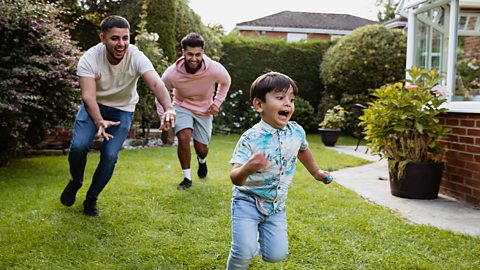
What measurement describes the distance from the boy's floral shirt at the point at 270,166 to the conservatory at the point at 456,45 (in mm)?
3705

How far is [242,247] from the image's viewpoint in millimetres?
2721

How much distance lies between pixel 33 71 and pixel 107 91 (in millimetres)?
2381

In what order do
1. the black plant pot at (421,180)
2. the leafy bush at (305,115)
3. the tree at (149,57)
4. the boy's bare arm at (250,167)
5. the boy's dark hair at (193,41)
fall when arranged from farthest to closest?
the leafy bush at (305,115)
the tree at (149,57)
the black plant pot at (421,180)
the boy's dark hair at (193,41)
the boy's bare arm at (250,167)

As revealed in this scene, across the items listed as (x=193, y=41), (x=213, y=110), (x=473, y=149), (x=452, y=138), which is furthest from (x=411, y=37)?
(x=193, y=41)

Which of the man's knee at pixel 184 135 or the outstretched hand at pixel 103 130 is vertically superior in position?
the outstretched hand at pixel 103 130

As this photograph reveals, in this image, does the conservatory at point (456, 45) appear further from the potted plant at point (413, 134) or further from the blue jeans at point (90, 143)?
the blue jeans at point (90, 143)

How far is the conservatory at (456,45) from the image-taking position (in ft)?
21.0

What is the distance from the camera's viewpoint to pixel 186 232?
4094 millimetres

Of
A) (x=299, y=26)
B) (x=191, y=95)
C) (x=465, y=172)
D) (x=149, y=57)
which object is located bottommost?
(x=465, y=172)

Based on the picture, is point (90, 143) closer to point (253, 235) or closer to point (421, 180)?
point (253, 235)

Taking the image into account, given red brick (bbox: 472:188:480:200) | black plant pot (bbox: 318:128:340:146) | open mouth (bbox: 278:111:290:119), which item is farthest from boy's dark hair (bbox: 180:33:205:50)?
black plant pot (bbox: 318:128:340:146)

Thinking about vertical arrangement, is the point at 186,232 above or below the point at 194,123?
below

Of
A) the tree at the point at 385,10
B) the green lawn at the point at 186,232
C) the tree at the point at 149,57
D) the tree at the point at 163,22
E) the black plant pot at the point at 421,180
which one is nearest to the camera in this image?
the green lawn at the point at 186,232

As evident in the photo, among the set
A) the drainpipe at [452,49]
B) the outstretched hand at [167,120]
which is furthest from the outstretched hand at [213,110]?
the drainpipe at [452,49]
